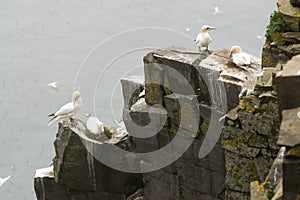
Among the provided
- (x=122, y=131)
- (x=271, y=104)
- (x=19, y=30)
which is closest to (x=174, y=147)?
(x=122, y=131)

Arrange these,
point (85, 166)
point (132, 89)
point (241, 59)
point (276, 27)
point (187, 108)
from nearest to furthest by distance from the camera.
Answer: point (276, 27) < point (241, 59) < point (187, 108) < point (85, 166) < point (132, 89)

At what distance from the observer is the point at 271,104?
17094 millimetres

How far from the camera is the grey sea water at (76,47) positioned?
160 ft

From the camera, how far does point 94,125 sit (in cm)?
2542

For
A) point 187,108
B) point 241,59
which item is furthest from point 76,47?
point 241,59

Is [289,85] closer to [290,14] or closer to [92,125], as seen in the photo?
[290,14]

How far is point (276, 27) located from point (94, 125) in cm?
895

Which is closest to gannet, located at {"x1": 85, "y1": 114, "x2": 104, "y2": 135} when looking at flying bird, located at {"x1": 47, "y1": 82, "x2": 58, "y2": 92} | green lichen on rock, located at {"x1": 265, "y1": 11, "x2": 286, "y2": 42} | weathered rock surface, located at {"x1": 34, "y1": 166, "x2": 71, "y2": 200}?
weathered rock surface, located at {"x1": 34, "y1": 166, "x2": 71, "y2": 200}

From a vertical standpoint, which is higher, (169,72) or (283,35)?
(283,35)

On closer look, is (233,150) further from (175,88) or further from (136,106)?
(136,106)

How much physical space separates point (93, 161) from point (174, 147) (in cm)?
358

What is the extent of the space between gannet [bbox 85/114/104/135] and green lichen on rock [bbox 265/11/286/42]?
8511mm

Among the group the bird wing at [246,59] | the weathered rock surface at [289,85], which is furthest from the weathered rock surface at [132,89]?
the weathered rock surface at [289,85]

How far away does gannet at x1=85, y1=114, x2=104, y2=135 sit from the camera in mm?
25359
